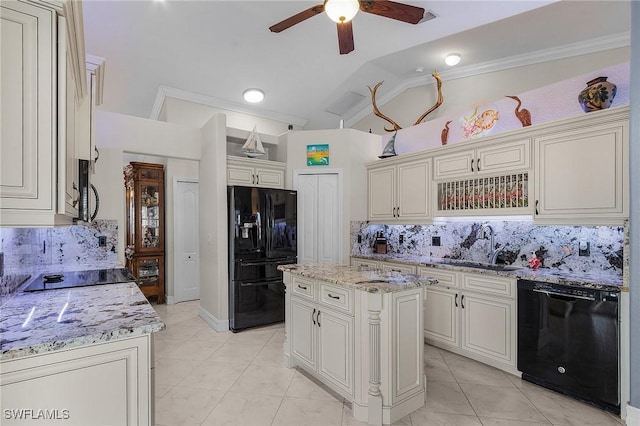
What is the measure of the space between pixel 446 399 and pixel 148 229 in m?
4.93

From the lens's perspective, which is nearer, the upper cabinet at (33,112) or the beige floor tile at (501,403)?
the upper cabinet at (33,112)

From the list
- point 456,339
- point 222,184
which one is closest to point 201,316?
point 222,184

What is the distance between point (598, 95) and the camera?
2.67 metres

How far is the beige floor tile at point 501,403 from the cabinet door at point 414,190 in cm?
193

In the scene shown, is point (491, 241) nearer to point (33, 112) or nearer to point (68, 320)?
point (68, 320)

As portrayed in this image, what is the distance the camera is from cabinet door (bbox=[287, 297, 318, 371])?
263 cm

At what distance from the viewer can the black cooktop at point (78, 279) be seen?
7.22 feet

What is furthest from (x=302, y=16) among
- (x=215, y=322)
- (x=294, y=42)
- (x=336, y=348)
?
(x=215, y=322)

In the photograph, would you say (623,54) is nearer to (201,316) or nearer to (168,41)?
(168,41)

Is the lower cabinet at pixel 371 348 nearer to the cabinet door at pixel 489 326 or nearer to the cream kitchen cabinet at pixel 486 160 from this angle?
the cabinet door at pixel 489 326

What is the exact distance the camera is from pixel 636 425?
2057 mm

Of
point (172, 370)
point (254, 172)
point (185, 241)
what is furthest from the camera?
point (185, 241)

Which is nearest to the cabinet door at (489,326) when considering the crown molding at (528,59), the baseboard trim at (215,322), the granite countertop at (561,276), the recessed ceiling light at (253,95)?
the granite countertop at (561,276)

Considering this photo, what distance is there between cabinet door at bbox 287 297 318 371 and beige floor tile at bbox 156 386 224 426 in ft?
2.28
